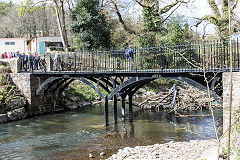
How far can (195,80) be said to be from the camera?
1192 centimetres

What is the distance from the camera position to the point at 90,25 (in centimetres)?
2772

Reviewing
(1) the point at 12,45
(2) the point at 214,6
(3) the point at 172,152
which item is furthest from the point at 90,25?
(3) the point at 172,152

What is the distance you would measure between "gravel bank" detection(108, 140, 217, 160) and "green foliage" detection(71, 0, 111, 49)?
18.9 metres

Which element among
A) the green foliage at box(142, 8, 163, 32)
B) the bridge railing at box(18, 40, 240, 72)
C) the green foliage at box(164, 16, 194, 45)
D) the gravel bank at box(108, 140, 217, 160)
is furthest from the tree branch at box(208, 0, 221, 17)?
the gravel bank at box(108, 140, 217, 160)

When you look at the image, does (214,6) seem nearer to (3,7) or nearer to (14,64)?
(14,64)

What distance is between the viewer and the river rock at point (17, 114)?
1708cm

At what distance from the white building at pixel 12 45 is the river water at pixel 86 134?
76.9 ft

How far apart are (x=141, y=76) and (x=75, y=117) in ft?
22.4

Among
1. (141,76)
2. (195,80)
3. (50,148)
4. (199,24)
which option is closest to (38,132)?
(50,148)

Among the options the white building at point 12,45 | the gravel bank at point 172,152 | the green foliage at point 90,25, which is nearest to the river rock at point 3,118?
the gravel bank at point 172,152

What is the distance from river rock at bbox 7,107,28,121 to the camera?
56.0ft

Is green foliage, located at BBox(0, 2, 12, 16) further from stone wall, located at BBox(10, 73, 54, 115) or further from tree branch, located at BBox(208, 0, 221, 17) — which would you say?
tree branch, located at BBox(208, 0, 221, 17)

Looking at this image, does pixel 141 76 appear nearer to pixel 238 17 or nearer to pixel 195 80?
pixel 195 80

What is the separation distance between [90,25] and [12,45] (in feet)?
53.6
